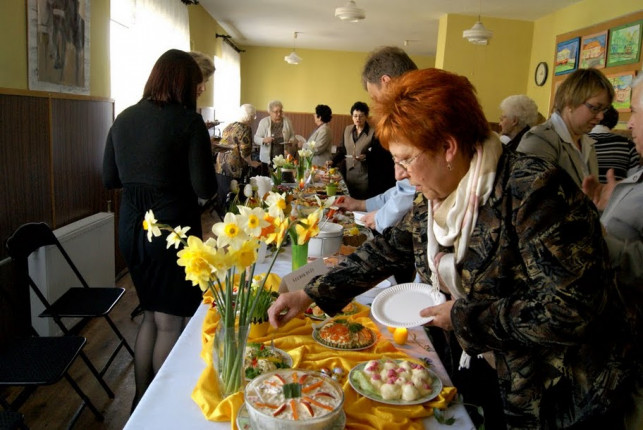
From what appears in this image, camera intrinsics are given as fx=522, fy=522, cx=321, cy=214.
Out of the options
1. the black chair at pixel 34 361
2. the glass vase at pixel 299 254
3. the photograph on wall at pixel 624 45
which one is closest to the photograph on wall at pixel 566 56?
the photograph on wall at pixel 624 45

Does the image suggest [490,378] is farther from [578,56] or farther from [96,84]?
[578,56]

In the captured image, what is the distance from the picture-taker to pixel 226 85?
1016cm

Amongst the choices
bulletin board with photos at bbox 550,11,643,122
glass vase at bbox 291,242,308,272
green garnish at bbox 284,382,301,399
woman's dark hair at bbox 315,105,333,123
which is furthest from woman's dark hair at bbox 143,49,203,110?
woman's dark hair at bbox 315,105,333,123

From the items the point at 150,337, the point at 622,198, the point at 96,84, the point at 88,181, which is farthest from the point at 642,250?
the point at 96,84

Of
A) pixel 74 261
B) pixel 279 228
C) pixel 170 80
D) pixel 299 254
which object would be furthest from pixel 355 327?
pixel 74 261

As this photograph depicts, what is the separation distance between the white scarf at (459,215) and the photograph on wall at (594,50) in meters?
5.57

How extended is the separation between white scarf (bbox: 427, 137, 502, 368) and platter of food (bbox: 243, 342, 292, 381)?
1.33ft

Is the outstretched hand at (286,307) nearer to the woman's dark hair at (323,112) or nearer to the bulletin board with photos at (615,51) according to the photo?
the bulletin board with photos at (615,51)

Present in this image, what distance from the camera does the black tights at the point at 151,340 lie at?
2133 millimetres

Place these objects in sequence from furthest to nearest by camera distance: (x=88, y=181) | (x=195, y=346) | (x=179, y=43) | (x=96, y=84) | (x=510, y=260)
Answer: (x=179, y=43) < (x=96, y=84) < (x=88, y=181) < (x=195, y=346) < (x=510, y=260)

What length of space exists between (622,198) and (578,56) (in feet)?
18.5

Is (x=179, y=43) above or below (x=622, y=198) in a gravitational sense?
above

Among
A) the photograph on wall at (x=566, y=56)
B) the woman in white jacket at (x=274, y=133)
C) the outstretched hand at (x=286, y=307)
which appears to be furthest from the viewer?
the woman in white jacket at (x=274, y=133)

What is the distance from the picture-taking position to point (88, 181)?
11.7 feet
